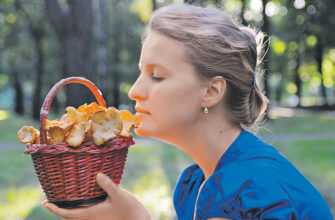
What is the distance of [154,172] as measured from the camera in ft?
33.7

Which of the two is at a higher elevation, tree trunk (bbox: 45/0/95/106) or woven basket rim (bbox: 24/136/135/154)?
woven basket rim (bbox: 24/136/135/154)

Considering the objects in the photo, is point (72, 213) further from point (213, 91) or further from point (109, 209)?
point (213, 91)

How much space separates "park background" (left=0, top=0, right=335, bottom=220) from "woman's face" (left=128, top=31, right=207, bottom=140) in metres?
0.39

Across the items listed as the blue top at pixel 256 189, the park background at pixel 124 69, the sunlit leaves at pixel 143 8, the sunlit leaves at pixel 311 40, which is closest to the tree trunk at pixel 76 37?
the park background at pixel 124 69

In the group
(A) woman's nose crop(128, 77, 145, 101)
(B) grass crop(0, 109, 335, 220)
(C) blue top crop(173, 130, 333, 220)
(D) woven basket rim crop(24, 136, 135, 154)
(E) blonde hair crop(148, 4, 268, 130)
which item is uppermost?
(E) blonde hair crop(148, 4, 268, 130)

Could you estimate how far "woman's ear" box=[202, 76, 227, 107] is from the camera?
2.06m

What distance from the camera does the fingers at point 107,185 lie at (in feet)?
6.60

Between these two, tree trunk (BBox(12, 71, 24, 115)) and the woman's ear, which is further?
tree trunk (BBox(12, 71, 24, 115))

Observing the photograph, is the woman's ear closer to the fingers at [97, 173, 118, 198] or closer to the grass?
the fingers at [97, 173, 118, 198]

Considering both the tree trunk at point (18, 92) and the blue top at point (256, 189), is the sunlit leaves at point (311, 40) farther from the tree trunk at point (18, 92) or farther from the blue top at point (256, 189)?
the blue top at point (256, 189)

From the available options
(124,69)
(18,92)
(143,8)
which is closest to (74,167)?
(143,8)

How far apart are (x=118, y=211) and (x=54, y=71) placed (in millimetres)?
33713

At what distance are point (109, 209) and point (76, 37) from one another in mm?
9042

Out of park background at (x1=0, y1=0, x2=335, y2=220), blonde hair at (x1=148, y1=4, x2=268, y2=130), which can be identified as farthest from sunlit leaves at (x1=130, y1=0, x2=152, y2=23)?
blonde hair at (x1=148, y1=4, x2=268, y2=130)
